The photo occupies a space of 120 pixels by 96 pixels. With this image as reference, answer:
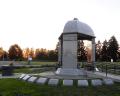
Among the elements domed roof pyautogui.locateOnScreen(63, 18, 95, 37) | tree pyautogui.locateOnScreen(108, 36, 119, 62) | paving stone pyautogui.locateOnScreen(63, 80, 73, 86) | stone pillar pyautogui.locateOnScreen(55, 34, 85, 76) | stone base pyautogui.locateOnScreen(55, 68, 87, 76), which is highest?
tree pyautogui.locateOnScreen(108, 36, 119, 62)

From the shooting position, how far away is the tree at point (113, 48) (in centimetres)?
8494

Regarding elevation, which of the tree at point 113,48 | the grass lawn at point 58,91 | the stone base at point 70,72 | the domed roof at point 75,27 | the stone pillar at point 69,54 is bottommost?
the grass lawn at point 58,91

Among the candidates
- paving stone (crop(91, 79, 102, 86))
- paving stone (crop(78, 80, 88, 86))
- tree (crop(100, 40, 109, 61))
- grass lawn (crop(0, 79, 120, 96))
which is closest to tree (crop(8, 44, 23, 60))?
tree (crop(100, 40, 109, 61))

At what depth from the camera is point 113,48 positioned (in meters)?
86.4

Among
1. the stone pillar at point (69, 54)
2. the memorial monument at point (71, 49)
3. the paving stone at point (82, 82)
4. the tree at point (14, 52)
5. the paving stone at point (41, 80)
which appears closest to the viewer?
the paving stone at point (82, 82)

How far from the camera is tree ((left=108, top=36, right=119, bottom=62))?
84938 millimetres

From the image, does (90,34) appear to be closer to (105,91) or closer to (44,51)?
(105,91)

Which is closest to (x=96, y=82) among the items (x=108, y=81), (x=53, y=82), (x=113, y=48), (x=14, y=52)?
(x=108, y=81)

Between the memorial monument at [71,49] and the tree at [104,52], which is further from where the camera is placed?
the tree at [104,52]

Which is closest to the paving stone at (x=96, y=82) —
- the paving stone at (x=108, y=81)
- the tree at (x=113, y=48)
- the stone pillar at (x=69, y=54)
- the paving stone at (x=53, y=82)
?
the paving stone at (x=108, y=81)

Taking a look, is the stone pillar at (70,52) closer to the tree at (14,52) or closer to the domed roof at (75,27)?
the domed roof at (75,27)

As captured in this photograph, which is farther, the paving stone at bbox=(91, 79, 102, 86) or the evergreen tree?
the evergreen tree

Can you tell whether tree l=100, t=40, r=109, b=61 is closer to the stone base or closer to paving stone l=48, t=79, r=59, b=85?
the stone base

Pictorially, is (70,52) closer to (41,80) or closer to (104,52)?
(41,80)
